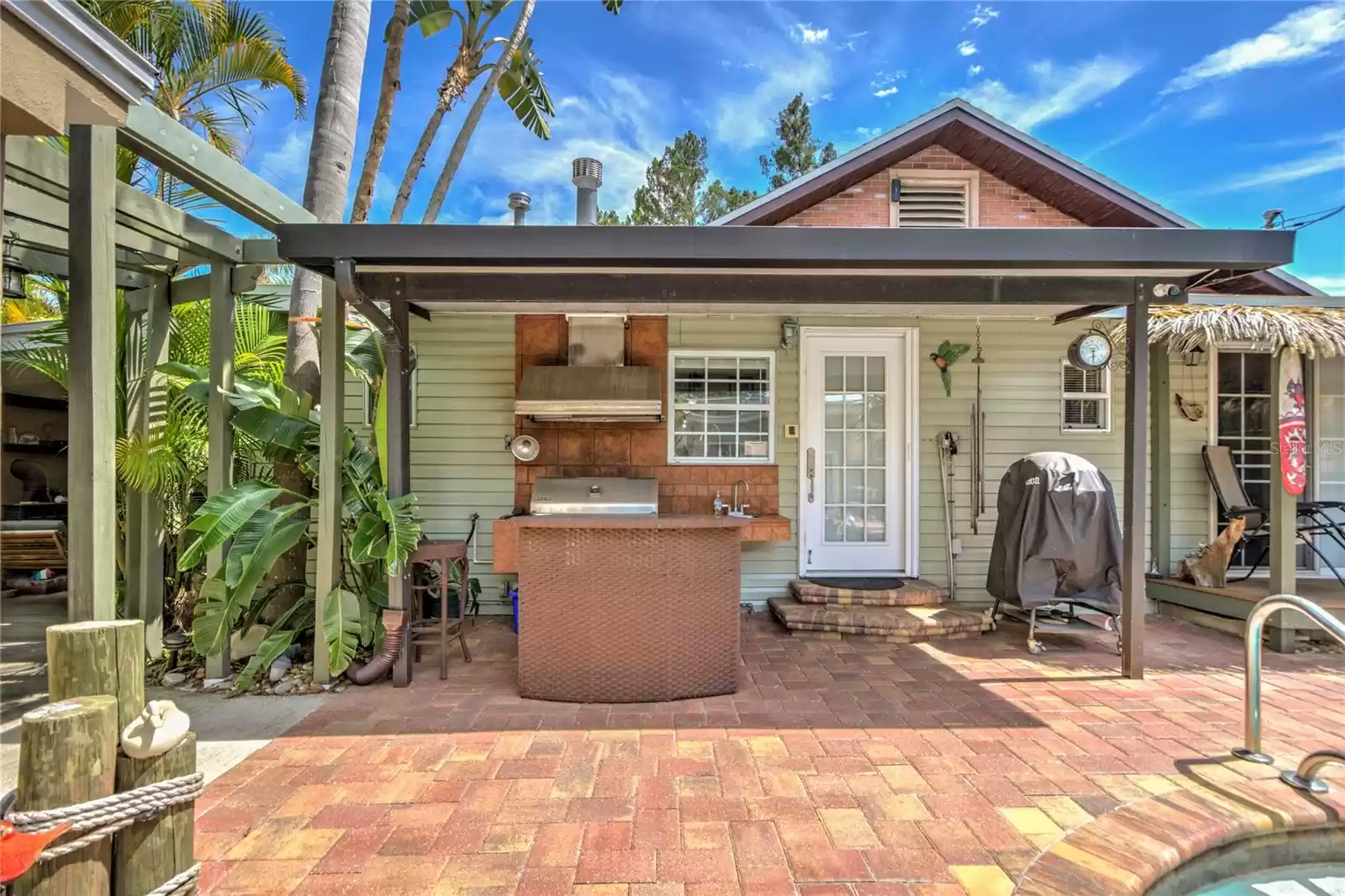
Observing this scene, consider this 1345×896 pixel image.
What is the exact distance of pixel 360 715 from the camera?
343 cm

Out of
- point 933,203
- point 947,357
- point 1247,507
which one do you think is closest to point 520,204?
point 947,357

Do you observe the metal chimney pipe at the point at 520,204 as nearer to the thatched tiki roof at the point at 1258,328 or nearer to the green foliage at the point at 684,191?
the thatched tiki roof at the point at 1258,328

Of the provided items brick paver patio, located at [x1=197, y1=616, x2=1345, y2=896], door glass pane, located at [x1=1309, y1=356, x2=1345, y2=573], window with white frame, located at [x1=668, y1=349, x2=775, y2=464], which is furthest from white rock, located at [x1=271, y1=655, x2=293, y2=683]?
door glass pane, located at [x1=1309, y1=356, x2=1345, y2=573]

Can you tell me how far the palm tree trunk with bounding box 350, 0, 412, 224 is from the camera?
642 centimetres

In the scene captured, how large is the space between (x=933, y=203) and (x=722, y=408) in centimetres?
346

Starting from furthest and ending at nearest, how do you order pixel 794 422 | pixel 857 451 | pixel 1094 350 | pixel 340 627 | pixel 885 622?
pixel 857 451 < pixel 794 422 < pixel 1094 350 < pixel 885 622 < pixel 340 627

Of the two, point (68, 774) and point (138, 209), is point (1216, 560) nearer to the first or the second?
point (68, 774)

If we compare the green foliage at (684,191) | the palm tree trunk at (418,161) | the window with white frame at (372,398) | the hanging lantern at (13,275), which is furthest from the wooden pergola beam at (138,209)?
the green foliage at (684,191)

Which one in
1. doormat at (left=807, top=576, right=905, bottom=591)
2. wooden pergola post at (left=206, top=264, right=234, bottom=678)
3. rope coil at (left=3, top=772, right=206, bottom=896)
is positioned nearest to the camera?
rope coil at (left=3, top=772, right=206, bottom=896)

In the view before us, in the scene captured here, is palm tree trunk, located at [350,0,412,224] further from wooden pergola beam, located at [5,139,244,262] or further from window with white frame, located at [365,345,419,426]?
wooden pergola beam, located at [5,139,244,262]

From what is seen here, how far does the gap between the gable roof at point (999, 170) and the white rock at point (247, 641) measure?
5.16m

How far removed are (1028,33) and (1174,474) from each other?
334 inches

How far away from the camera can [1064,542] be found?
14.9ft

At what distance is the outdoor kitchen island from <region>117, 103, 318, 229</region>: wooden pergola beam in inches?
98.7
